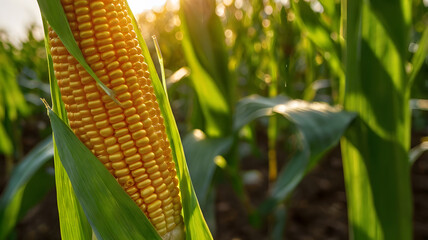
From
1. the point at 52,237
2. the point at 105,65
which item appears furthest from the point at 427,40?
the point at 52,237

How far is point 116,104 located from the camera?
45 cm

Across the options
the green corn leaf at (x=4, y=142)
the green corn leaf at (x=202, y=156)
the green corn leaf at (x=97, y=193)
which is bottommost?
the green corn leaf at (x=4, y=142)

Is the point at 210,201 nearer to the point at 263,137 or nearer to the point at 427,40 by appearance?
the point at 427,40

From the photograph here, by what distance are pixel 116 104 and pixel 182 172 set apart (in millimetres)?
125

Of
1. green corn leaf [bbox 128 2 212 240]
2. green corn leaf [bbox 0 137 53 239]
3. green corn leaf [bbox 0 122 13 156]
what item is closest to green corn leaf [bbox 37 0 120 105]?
green corn leaf [bbox 128 2 212 240]

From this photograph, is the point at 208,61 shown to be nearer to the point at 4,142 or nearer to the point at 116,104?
the point at 116,104

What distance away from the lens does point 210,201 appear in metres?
1.22

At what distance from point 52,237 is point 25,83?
1717 mm

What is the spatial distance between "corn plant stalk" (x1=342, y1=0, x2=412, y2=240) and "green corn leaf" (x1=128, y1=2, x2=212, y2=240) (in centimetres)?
37

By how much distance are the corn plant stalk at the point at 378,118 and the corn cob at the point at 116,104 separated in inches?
16.1

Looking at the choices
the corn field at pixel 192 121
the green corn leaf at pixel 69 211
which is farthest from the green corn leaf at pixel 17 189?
the green corn leaf at pixel 69 211

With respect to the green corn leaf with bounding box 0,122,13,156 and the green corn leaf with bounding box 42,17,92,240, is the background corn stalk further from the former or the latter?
the green corn leaf with bounding box 0,122,13,156

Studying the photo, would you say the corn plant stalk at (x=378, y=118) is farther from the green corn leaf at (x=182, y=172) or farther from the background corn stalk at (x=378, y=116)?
the green corn leaf at (x=182, y=172)

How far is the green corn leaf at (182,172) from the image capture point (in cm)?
48
